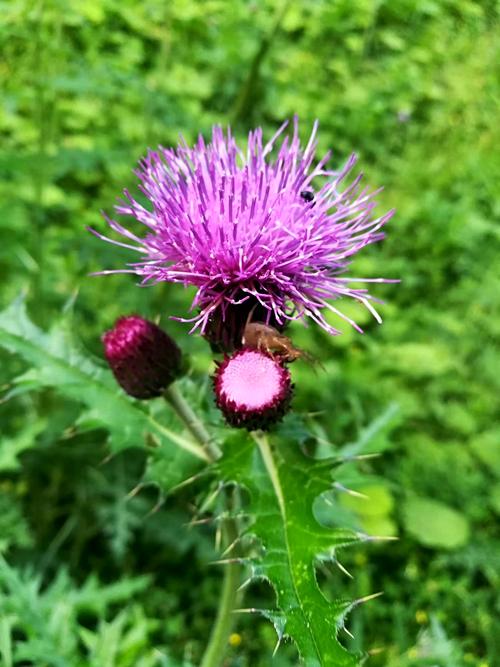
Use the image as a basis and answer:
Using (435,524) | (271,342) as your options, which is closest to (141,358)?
(271,342)

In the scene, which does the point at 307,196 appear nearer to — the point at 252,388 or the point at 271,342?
the point at 271,342

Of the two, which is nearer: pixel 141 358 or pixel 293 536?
pixel 293 536

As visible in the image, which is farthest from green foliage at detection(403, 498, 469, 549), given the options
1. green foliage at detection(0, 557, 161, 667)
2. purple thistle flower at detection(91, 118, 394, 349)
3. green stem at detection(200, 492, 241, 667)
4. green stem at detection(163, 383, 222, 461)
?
purple thistle flower at detection(91, 118, 394, 349)

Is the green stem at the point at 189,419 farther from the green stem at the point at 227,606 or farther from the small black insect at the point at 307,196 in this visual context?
the small black insect at the point at 307,196

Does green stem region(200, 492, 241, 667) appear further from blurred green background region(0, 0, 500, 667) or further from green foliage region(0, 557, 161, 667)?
green foliage region(0, 557, 161, 667)

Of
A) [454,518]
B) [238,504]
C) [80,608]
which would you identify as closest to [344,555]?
[454,518]

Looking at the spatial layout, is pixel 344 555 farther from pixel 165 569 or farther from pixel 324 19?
pixel 324 19

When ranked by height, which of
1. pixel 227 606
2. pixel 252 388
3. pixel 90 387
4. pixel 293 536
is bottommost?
pixel 227 606

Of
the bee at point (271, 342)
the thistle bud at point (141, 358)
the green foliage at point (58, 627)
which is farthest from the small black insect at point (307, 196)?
the green foliage at point (58, 627)
